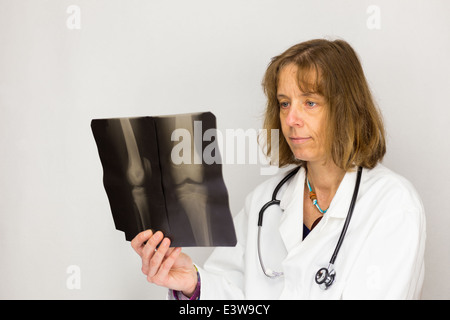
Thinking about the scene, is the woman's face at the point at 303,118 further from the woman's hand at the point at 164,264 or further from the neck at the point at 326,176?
the woman's hand at the point at 164,264

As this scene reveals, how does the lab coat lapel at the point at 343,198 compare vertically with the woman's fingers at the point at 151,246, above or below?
above

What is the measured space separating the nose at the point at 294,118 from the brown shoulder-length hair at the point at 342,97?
0.06 metres

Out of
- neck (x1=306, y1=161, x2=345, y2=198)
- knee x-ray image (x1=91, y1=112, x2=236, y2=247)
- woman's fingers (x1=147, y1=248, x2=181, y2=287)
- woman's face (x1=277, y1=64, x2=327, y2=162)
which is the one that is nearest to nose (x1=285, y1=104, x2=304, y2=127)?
woman's face (x1=277, y1=64, x2=327, y2=162)

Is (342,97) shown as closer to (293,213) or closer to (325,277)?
(293,213)

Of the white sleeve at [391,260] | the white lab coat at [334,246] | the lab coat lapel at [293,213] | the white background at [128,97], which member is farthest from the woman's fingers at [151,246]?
the white background at [128,97]

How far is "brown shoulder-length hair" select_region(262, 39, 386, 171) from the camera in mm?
1385

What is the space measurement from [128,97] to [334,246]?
0.97 meters

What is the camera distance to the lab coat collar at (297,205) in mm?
1364

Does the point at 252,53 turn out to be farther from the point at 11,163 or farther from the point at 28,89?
the point at 11,163

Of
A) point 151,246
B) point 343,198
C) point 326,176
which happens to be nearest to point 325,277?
point 343,198

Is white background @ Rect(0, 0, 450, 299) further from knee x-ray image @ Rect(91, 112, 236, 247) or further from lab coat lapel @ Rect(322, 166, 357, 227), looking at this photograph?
knee x-ray image @ Rect(91, 112, 236, 247)

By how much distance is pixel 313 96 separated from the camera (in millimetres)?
1393
